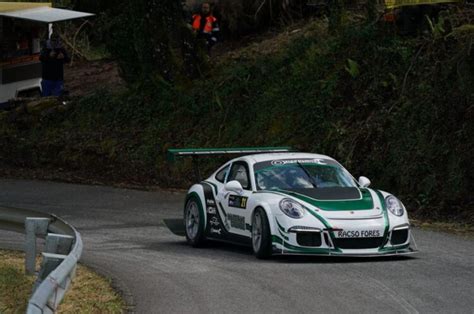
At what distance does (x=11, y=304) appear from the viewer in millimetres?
11570

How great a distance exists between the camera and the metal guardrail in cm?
886

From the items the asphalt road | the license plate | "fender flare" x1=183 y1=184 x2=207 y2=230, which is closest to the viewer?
the asphalt road

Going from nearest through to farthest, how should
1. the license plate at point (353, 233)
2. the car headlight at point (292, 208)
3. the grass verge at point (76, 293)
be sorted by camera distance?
the grass verge at point (76, 293) → the license plate at point (353, 233) → the car headlight at point (292, 208)

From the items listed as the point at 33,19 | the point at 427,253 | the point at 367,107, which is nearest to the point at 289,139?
the point at 367,107

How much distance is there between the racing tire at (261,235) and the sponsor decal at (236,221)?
0.42 metres

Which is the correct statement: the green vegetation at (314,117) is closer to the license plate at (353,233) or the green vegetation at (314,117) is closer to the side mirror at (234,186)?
the side mirror at (234,186)

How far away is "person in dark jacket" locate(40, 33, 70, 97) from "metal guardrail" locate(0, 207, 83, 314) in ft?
54.7

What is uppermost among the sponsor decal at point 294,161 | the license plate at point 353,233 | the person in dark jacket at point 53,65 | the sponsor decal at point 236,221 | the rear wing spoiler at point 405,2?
the rear wing spoiler at point 405,2

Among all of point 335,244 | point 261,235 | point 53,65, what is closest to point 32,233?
point 261,235

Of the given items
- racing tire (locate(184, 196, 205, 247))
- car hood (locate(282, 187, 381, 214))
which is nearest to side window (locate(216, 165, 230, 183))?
racing tire (locate(184, 196, 205, 247))

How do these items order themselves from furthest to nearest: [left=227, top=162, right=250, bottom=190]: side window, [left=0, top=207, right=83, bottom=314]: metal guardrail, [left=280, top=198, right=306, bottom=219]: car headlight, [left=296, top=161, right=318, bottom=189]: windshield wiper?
[left=227, top=162, right=250, bottom=190]: side window
[left=296, top=161, right=318, bottom=189]: windshield wiper
[left=280, top=198, right=306, bottom=219]: car headlight
[left=0, top=207, right=83, bottom=314]: metal guardrail

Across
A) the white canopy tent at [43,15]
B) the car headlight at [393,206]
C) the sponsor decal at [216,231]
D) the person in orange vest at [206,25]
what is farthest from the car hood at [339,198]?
the white canopy tent at [43,15]

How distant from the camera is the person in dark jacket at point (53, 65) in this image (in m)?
31.5

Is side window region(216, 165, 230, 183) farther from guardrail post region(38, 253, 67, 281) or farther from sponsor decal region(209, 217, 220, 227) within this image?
guardrail post region(38, 253, 67, 281)
